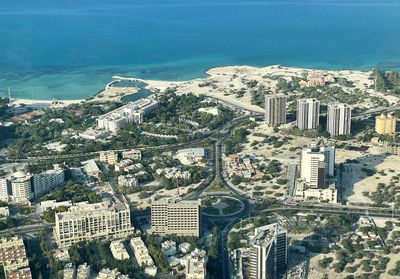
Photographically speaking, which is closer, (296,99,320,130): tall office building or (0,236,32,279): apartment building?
(0,236,32,279): apartment building

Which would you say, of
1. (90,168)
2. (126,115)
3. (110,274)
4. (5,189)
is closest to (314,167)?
(90,168)

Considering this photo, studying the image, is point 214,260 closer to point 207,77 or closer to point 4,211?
point 4,211

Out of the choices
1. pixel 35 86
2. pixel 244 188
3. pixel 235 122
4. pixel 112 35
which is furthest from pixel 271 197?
pixel 112 35

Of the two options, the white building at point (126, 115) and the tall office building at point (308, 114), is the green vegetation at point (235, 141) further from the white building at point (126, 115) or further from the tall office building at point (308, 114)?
Result: the white building at point (126, 115)

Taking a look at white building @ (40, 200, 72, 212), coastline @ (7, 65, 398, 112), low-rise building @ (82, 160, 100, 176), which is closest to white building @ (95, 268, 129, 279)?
white building @ (40, 200, 72, 212)

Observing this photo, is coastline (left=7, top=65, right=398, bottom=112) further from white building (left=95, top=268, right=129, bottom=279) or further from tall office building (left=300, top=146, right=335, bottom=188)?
white building (left=95, top=268, right=129, bottom=279)

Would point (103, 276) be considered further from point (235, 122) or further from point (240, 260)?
point (235, 122)
